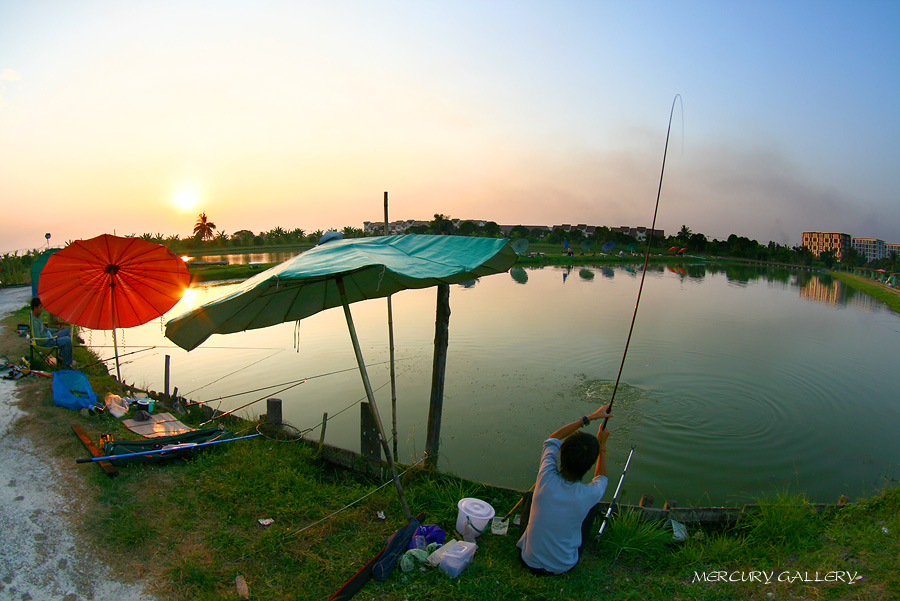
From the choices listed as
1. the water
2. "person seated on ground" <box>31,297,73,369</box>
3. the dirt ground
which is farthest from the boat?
"person seated on ground" <box>31,297,73,369</box>

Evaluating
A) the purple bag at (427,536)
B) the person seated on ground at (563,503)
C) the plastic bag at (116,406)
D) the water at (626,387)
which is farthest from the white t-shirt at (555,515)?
the plastic bag at (116,406)

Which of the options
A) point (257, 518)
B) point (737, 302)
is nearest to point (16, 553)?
point (257, 518)

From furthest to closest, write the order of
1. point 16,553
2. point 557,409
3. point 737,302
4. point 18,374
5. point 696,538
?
point 737,302
point 557,409
point 18,374
point 696,538
point 16,553

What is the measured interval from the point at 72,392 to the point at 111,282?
1.67 m

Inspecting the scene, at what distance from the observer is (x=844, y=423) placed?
7.78m

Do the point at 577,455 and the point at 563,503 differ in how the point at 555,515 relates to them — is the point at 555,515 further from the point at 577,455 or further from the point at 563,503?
the point at 577,455

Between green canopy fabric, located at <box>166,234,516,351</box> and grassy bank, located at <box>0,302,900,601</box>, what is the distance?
162 cm

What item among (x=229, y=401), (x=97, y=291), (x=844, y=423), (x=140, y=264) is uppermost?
(x=140, y=264)

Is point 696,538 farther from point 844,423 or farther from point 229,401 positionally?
point 229,401

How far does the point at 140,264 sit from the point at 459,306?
13502 millimetres

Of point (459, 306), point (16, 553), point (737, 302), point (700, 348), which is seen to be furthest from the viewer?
point (737, 302)

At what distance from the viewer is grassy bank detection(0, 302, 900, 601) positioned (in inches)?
125

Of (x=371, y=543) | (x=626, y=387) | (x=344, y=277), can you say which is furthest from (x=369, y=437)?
(x=626, y=387)

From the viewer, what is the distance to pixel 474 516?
12.1 feet
